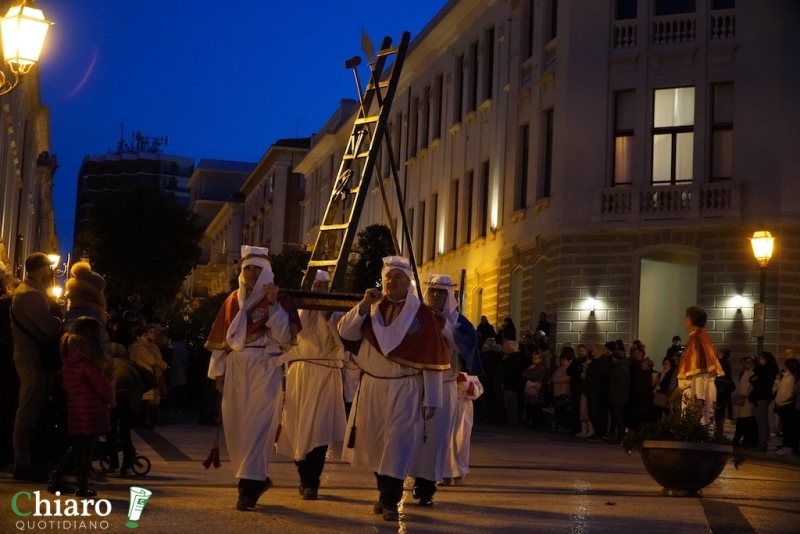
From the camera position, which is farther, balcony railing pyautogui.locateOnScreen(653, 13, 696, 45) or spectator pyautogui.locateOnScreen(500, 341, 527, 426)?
balcony railing pyautogui.locateOnScreen(653, 13, 696, 45)

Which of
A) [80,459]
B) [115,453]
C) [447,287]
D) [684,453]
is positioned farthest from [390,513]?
[115,453]

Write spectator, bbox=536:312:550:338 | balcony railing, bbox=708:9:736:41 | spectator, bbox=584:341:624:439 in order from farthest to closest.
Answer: balcony railing, bbox=708:9:736:41 → spectator, bbox=536:312:550:338 → spectator, bbox=584:341:624:439

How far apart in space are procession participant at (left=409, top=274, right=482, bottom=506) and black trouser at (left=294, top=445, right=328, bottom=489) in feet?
2.66

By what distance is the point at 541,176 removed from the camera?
36.2 meters

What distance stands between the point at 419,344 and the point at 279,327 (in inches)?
42.8

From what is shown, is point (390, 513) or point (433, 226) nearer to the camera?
point (390, 513)

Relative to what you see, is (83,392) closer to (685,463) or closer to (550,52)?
(685,463)

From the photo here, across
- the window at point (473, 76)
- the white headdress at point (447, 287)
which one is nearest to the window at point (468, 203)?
the window at point (473, 76)

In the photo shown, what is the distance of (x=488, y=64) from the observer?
42062mm

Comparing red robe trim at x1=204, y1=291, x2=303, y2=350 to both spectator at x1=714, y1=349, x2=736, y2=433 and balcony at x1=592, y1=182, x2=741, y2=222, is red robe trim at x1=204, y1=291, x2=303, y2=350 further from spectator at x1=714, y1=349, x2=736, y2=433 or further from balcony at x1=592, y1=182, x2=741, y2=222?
balcony at x1=592, y1=182, x2=741, y2=222

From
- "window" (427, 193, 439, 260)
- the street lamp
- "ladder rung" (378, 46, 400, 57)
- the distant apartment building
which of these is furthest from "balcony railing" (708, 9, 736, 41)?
the distant apartment building

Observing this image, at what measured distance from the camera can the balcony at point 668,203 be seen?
32.2 metres

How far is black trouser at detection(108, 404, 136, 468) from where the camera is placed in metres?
13.3
